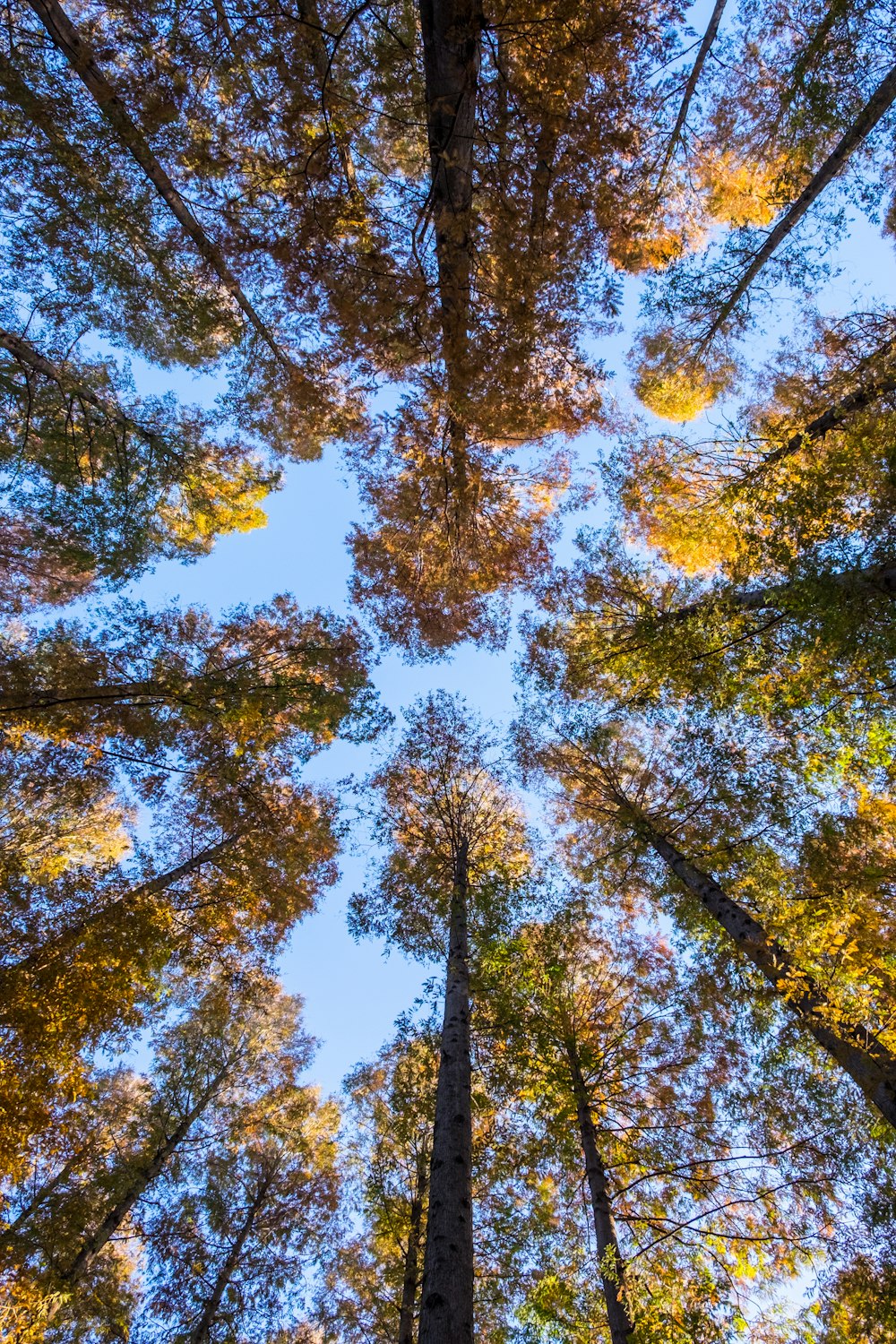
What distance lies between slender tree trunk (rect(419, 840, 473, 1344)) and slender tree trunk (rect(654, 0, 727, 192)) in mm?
13368

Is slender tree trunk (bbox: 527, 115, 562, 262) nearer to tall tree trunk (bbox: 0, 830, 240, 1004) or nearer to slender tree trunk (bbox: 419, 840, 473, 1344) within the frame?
tall tree trunk (bbox: 0, 830, 240, 1004)

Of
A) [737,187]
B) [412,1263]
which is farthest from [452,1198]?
[737,187]

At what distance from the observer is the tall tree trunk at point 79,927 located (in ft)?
17.4

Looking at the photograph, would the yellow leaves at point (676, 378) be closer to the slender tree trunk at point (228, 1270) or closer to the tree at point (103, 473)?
the tree at point (103, 473)

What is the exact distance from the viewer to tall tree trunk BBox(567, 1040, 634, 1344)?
5316 millimetres

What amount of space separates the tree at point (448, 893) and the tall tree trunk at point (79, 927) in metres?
3.31

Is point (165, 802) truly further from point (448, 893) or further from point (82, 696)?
point (448, 893)

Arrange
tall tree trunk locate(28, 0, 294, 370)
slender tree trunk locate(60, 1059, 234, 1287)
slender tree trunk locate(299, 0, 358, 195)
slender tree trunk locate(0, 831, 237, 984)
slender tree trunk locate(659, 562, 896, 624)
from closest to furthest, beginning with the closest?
slender tree trunk locate(659, 562, 896, 624) < slender tree trunk locate(0, 831, 237, 984) < slender tree trunk locate(299, 0, 358, 195) < tall tree trunk locate(28, 0, 294, 370) < slender tree trunk locate(60, 1059, 234, 1287)

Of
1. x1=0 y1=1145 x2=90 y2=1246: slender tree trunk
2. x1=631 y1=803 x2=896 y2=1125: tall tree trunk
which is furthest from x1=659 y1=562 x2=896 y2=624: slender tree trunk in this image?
x1=0 y1=1145 x2=90 y2=1246: slender tree trunk

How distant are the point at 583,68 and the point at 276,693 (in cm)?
921

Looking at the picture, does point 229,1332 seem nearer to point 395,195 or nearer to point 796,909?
point 796,909

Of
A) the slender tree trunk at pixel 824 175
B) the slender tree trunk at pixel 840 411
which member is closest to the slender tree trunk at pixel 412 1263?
the slender tree trunk at pixel 840 411

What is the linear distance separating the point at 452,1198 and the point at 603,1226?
243 centimetres

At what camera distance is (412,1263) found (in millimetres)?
7457
